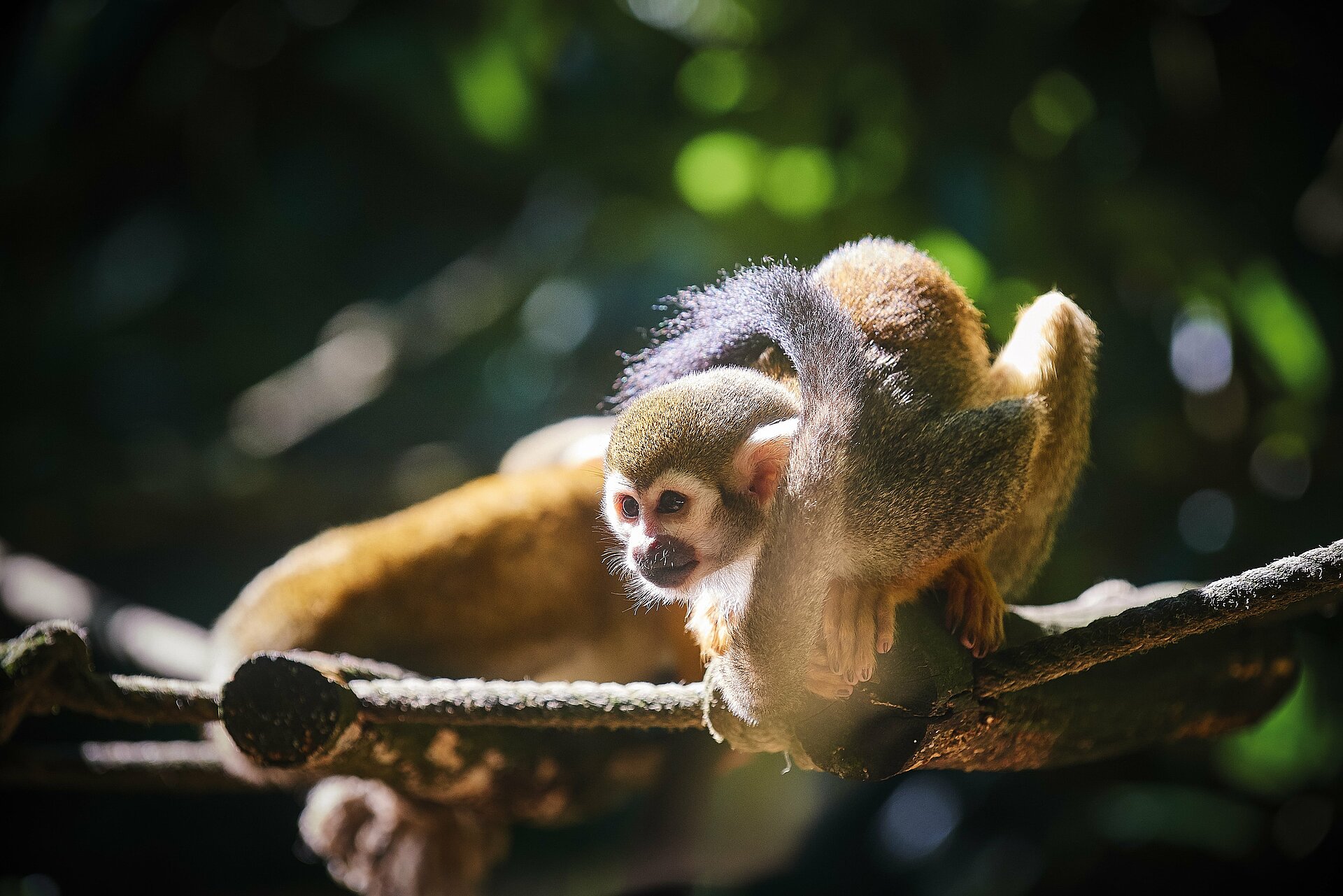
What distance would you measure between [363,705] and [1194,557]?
89.0 inches

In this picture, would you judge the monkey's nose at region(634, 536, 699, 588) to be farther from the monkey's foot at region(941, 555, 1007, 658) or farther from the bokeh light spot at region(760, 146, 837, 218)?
the bokeh light spot at region(760, 146, 837, 218)

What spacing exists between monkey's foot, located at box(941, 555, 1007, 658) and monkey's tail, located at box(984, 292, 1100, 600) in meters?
0.08

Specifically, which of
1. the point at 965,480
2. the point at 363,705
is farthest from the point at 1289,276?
the point at 363,705

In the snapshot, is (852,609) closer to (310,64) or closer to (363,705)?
(363,705)

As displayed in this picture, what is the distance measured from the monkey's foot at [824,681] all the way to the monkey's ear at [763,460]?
23 cm

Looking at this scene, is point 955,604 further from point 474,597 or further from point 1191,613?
point 474,597

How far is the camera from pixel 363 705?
1241mm

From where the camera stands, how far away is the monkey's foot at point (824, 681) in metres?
1.01

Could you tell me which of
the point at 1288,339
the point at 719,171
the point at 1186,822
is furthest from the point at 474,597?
the point at 1288,339

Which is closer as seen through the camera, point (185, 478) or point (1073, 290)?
point (1073, 290)

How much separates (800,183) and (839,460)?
1.96 meters

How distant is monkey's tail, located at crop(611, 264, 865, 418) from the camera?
1008 millimetres

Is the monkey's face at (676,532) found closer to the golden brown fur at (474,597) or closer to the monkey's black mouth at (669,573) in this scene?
the monkey's black mouth at (669,573)

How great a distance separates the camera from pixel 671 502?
4.07 ft
